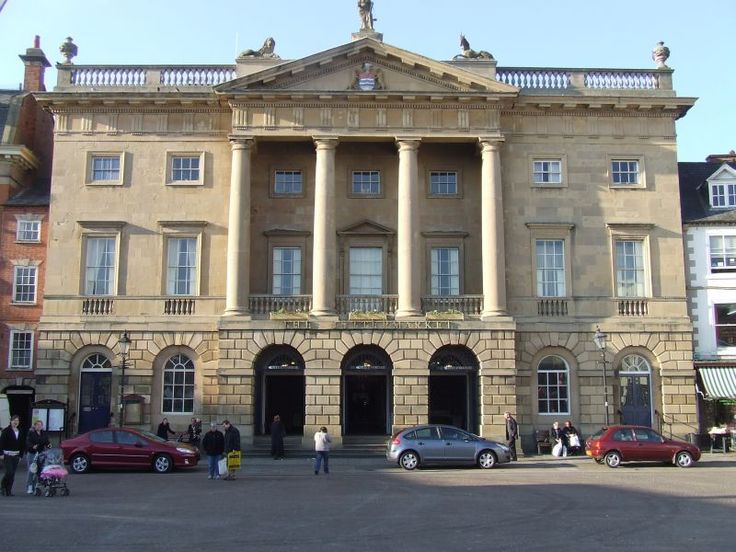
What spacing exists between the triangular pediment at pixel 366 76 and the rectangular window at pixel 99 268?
843cm

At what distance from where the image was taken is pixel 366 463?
30.2 m

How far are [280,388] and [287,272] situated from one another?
5.06 m

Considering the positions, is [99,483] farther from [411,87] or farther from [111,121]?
[411,87]

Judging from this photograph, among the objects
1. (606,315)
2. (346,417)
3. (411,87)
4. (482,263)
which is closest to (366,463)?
(346,417)

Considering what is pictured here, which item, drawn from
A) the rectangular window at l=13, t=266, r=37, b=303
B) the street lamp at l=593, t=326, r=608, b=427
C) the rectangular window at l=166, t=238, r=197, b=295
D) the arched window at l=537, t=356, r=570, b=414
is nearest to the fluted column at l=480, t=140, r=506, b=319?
the arched window at l=537, t=356, r=570, b=414

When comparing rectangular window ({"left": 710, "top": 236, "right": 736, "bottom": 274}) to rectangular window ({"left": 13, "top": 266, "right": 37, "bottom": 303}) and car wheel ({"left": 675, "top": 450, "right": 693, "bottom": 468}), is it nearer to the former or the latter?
car wheel ({"left": 675, "top": 450, "right": 693, "bottom": 468})

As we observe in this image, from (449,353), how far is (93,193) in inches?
664

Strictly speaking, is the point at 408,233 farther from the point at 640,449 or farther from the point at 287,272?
the point at 640,449

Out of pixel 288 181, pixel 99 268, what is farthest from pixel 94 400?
pixel 288 181

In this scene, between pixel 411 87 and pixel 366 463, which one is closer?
pixel 366 463

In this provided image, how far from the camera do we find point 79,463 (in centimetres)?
2638

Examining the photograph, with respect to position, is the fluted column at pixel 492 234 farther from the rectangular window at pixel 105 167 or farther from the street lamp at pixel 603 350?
the rectangular window at pixel 105 167

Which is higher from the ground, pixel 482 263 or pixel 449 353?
pixel 482 263

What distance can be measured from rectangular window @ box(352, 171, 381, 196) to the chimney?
64.1 feet
